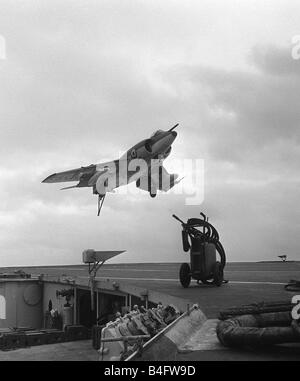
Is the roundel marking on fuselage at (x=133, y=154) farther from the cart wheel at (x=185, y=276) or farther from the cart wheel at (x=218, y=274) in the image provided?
the cart wheel at (x=218, y=274)

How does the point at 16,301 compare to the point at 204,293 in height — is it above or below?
below

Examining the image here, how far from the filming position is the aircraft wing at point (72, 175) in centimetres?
3988

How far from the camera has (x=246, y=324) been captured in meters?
8.40

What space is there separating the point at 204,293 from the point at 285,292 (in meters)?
2.93

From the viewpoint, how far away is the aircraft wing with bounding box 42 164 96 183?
3988 cm

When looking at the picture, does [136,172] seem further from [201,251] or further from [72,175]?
[201,251]

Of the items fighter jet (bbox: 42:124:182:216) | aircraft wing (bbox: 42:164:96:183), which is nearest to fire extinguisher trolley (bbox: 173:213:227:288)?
fighter jet (bbox: 42:124:182:216)

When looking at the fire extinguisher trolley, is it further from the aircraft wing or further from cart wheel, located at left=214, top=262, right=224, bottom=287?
the aircraft wing

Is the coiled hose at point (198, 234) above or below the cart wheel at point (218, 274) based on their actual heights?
above

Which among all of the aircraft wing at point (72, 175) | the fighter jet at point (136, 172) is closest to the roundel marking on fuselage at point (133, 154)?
the fighter jet at point (136, 172)

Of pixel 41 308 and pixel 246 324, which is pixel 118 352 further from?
pixel 41 308

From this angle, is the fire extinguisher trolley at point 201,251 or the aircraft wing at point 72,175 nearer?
the fire extinguisher trolley at point 201,251
